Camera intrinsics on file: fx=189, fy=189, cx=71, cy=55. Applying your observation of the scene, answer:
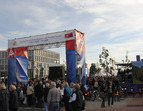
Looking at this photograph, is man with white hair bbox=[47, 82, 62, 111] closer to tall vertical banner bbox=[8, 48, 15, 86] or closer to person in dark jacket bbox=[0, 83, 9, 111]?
person in dark jacket bbox=[0, 83, 9, 111]

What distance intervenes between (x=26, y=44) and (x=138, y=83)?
40.3ft

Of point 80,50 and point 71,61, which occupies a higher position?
point 80,50

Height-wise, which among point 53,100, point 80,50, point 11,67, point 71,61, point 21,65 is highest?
point 80,50

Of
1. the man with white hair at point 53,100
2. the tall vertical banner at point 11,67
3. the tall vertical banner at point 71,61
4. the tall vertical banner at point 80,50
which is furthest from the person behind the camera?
the tall vertical banner at point 11,67

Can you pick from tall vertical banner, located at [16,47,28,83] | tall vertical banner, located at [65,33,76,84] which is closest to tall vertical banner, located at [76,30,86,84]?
tall vertical banner, located at [65,33,76,84]

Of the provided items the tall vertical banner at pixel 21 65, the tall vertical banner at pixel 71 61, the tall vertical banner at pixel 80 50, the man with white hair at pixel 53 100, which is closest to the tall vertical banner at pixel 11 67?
the tall vertical banner at pixel 21 65

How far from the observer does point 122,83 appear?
18.8m

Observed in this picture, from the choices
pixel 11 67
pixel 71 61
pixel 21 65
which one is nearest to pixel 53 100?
pixel 71 61

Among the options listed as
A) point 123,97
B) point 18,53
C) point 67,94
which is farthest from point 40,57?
point 67,94

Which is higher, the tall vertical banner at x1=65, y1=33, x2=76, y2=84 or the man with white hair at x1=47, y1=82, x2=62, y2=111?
the tall vertical banner at x1=65, y1=33, x2=76, y2=84

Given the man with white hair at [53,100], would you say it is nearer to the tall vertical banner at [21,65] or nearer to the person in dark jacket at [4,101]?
the person in dark jacket at [4,101]

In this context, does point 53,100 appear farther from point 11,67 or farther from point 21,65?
point 11,67

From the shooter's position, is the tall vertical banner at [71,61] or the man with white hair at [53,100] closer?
the man with white hair at [53,100]

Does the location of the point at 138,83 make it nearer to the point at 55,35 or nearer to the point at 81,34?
the point at 81,34
